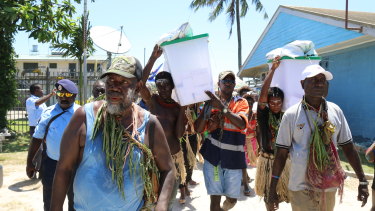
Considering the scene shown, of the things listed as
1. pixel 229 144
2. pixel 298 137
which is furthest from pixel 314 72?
pixel 229 144

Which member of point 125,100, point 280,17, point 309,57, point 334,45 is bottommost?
point 125,100

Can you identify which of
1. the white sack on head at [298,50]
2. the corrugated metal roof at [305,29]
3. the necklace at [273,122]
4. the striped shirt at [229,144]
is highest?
the corrugated metal roof at [305,29]

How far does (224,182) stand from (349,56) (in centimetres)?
948

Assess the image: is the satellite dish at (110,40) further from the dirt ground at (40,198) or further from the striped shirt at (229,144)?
the striped shirt at (229,144)

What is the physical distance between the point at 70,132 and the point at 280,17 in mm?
14703

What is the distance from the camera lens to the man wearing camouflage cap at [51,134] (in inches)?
149

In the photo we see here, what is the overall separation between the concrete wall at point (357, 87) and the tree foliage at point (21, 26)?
9.07m

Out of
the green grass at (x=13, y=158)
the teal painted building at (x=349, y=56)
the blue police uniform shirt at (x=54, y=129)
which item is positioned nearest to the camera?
the blue police uniform shirt at (x=54, y=129)

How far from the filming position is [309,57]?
3.71 meters

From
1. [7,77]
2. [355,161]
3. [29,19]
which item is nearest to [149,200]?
[355,161]

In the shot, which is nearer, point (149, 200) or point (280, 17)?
point (149, 200)

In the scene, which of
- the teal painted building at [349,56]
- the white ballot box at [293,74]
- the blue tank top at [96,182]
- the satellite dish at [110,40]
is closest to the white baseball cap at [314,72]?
the white ballot box at [293,74]

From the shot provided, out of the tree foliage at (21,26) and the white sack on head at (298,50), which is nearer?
the white sack on head at (298,50)

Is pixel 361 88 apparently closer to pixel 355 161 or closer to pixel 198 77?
pixel 355 161
